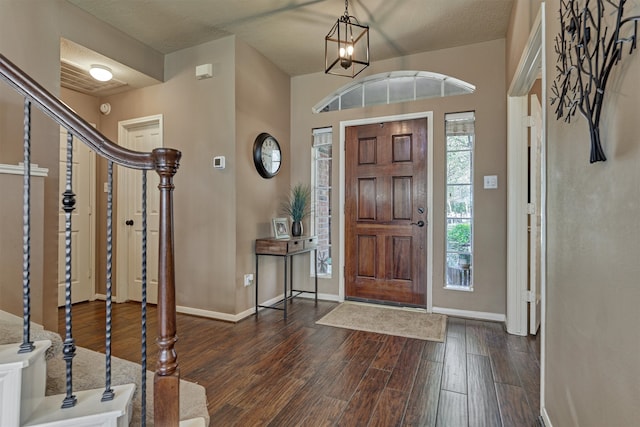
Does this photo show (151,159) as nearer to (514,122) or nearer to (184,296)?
(184,296)

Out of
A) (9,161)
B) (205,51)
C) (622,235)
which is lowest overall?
(622,235)

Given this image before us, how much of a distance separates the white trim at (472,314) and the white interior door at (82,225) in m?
4.06

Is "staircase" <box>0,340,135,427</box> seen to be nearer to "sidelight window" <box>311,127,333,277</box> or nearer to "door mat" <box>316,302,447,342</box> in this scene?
→ "door mat" <box>316,302,447,342</box>

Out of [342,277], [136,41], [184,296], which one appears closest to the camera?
[136,41]

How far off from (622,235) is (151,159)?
59.4 inches

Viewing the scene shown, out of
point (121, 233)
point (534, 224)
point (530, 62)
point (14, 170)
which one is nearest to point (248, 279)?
point (121, 233)

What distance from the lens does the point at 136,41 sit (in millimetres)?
3213

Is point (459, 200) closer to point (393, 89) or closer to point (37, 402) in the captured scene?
point (393, 89)

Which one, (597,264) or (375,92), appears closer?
Answer: (597,264)

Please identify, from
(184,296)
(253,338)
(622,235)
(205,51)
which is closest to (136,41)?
(205,51)

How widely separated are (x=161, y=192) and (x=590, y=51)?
1606 millimetres

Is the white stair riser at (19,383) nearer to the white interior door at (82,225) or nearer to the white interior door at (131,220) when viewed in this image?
the white interior door at (131,220)

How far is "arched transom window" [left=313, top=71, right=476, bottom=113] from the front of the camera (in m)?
3.41

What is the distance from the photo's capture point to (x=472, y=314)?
3.24 meters
